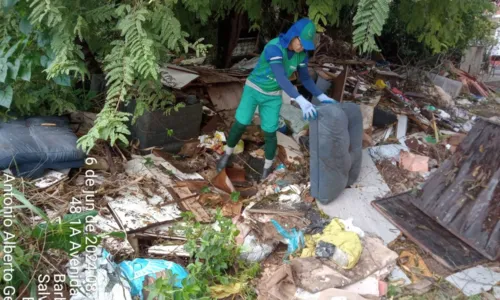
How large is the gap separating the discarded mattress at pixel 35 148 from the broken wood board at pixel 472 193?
3286 millimetres

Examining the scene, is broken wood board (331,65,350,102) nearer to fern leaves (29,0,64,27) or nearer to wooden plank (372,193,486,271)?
wooden plank (372,193,486,271)

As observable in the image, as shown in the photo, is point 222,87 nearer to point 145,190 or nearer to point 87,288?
point 145,190

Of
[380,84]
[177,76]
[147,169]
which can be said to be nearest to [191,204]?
[147,169]

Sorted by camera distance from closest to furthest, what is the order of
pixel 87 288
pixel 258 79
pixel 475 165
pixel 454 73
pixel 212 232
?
1. pixel 87 288
2. pixel 212 232
3. pixel 475 165
4. pixel 258 79
5. pixel 454 73

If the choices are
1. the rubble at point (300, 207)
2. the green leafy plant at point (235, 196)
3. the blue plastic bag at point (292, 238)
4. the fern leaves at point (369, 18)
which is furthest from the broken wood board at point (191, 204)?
the fern leaves at point (369, 18)

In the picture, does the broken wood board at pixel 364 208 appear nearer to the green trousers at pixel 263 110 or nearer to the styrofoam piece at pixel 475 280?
the styrofoam piece at pixel 475 280

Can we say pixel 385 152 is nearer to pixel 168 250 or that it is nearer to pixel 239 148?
pixel 239 148

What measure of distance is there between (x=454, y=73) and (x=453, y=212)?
21.5 feet

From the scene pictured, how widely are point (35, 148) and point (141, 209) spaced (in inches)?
40.0

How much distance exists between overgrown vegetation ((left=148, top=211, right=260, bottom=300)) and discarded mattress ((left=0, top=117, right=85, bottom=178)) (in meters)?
1.25

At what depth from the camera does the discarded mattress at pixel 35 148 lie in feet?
11.1

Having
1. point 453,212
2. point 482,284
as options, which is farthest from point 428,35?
point 482,284

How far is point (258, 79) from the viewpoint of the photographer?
4137mm

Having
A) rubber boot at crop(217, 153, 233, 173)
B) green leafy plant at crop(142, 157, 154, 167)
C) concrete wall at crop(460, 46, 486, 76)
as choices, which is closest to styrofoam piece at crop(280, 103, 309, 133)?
rubber boot at crop(217, 153, 233, 173)
